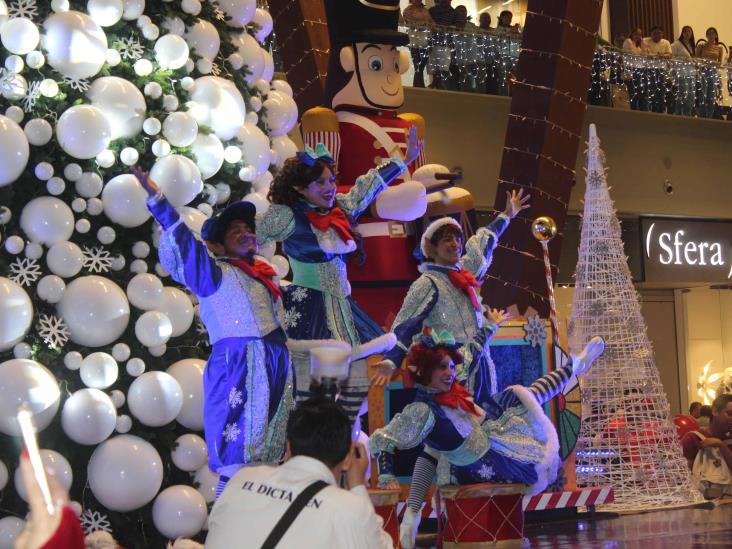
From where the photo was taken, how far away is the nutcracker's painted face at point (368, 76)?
649 centimetres

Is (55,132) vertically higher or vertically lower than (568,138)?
lower

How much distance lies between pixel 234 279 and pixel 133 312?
49 centimetres

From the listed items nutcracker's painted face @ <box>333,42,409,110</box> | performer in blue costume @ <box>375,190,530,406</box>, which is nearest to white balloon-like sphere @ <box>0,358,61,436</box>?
performer in blue costume @ <box>375,190,530,406</box>

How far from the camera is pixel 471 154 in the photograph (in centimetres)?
1260

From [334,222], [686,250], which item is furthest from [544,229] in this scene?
[686,250]

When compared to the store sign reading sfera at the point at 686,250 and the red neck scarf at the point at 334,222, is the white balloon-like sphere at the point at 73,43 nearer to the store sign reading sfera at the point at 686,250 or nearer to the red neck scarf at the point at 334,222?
the red neck scarf at the point at 334,222

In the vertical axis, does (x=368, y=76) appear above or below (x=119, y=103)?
above

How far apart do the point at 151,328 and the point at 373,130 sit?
253 cm

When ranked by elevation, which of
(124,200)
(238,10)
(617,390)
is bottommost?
(617,390)

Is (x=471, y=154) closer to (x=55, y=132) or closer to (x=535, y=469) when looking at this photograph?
(x=535, y=469)

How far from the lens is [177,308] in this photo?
4453 millimetres

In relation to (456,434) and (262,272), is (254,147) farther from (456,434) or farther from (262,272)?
(456,434)

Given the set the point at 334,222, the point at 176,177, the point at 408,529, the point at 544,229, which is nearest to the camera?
the point at 176,177

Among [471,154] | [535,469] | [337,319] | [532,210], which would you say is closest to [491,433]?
[535,469]
